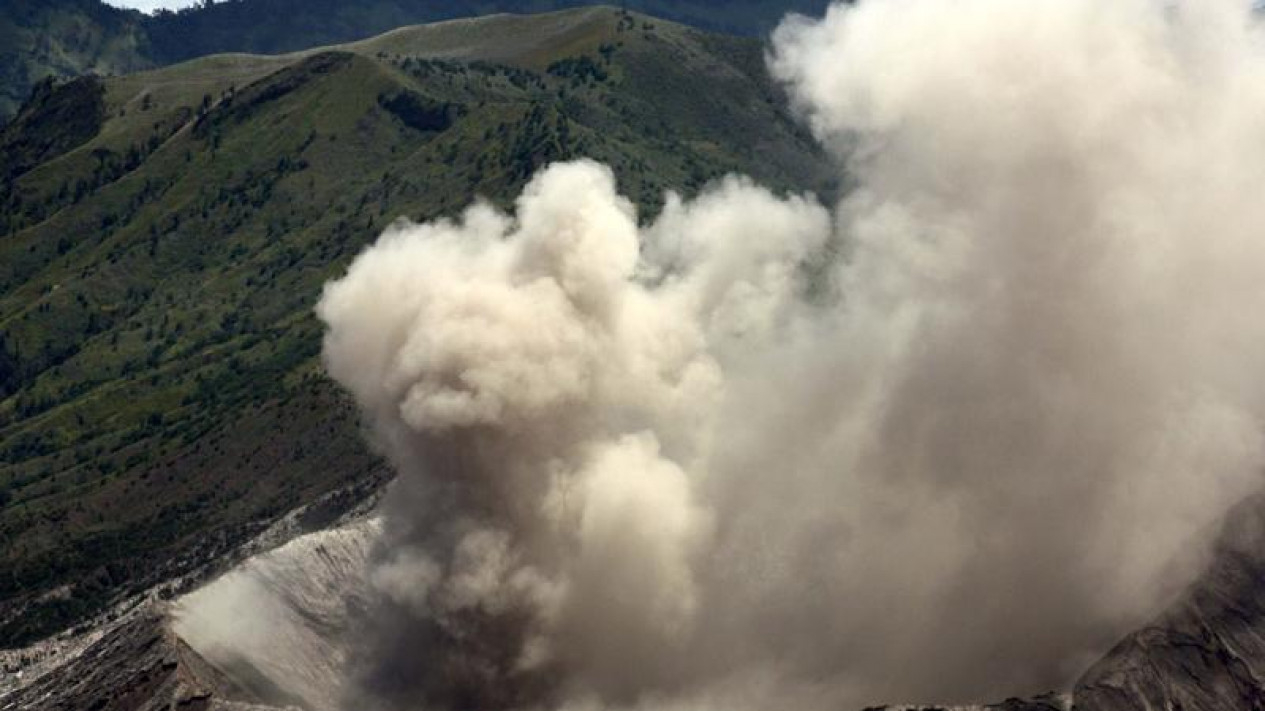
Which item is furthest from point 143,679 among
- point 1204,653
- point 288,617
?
point 1204,653

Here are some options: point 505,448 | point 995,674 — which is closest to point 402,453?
point 505,448

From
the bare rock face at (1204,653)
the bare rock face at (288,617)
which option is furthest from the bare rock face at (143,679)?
the bare rock face at (1204,653)

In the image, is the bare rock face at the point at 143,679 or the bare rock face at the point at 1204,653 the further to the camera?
the bare rock face at the point at 143,679

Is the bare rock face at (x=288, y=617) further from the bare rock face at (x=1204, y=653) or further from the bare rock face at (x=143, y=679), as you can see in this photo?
the bare rock face at (x=1204, y=653)

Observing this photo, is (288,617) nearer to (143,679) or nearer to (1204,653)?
(143,679)

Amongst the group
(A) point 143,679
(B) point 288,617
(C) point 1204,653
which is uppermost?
(B) point 288,617

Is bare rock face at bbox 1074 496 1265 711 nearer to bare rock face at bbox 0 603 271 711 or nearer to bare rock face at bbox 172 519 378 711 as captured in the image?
bare rock face at bbox 0 603 271 711

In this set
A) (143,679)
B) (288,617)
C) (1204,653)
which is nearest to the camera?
(1204,653)

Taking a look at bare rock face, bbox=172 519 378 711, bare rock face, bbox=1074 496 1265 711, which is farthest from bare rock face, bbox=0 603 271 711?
bare rock face, bbox=1074 496 1265 711
